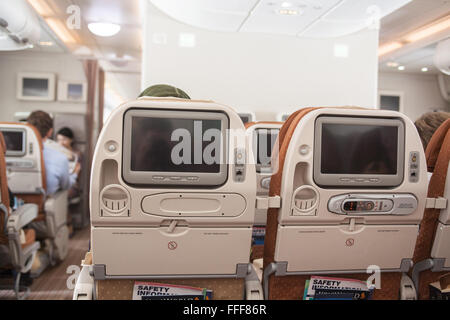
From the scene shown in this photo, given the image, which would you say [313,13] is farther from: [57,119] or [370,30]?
[57,119]

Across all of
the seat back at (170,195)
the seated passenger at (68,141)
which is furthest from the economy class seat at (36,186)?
the seat back at (170,195)

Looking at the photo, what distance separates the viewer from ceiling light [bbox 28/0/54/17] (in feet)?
15.8

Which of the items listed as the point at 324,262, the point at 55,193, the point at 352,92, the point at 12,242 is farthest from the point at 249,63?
the point at 324,262

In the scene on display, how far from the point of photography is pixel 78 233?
6.18 metres

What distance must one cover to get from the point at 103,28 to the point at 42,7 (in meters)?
1.13

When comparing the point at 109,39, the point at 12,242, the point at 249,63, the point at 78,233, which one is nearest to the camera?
the point at 12,242

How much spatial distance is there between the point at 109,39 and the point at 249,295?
5.97 m

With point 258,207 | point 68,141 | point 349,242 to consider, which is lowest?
point 349,242

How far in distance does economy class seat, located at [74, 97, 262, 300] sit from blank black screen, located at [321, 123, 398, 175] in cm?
31

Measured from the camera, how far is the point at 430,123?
7.30 ft

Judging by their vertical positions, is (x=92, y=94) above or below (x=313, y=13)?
below

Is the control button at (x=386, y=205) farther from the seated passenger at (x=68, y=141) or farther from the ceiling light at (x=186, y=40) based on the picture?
the seated passenger at (x=68, y=141)

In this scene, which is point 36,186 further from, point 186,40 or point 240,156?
point 240,156

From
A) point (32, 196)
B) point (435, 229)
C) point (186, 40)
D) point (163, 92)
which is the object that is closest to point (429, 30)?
point (186, 40)
